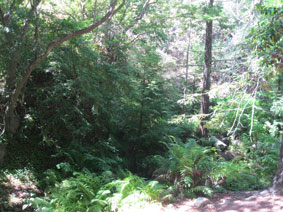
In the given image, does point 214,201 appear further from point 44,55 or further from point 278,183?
point 44,55

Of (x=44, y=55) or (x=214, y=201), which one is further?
(x=214, y=201)

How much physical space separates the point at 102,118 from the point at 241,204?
4.67 m

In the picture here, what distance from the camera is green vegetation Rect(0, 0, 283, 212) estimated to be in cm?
451

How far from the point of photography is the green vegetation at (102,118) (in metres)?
4.51

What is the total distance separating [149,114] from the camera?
27.1ft

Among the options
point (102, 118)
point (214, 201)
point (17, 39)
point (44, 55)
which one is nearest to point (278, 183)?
point (214, 201)

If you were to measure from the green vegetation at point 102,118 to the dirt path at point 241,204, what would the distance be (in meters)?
0.27

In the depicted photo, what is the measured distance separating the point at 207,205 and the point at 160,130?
13.0ft

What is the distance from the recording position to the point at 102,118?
24.5ft

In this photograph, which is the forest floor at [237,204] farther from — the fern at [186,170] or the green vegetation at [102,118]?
the fern at [186,170]

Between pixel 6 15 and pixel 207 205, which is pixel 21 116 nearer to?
pixel 6 15

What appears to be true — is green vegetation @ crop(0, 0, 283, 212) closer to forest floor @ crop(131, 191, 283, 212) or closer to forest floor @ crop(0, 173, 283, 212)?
forest floor @ crop(0, 173, 283, 212)

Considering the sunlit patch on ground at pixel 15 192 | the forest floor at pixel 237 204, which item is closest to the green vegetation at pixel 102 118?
the sunlit patch on ground at pixel 15 192

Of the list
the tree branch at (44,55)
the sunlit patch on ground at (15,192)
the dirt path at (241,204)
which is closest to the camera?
the dirt path at (241,204)
